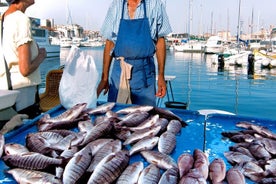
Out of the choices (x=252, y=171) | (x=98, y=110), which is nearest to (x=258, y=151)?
(x=252, y=171)

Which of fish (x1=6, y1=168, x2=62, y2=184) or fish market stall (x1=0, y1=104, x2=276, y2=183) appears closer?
fish (x1=6, y1=168, x2=62, y2=184)

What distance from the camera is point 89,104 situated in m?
3.12

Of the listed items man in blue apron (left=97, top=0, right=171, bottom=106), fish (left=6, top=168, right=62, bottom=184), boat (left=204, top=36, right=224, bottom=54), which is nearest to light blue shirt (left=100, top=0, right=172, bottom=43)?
man in blue apron (left=97, top=0, right=171, bottom=106)

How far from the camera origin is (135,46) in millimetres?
3633

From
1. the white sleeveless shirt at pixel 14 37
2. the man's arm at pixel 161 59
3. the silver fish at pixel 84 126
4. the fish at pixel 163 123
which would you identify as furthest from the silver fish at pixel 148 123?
the white sleeveless shirt at pixel 14 37

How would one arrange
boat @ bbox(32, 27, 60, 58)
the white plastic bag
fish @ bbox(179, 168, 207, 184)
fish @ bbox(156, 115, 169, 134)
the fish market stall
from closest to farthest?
fish @ bbox(179, 168, 207, 184) → the fish market stall → fish @ bbox(156, 115, 169, 134) → the white plastic bag → boat @ bbox(32, 27, 60, 58)

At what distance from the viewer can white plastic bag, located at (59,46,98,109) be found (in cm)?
311

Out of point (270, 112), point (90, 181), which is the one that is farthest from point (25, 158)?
point (270, 112)

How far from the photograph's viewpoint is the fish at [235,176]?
4.82 feet

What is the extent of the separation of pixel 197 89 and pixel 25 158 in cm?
1940

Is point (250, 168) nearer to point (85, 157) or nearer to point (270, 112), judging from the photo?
point (85, 157)

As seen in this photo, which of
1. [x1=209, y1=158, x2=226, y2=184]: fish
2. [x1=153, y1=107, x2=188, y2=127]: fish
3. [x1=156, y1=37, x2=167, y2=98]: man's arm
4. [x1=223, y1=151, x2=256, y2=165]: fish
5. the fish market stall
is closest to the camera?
[x1=209, y1=158, x2=226, y2=184]: fish

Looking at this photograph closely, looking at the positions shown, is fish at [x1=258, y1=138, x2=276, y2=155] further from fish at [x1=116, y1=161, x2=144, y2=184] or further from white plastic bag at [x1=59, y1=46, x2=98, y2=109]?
white plastic bag at [x1=59, y1=46, x2=98, y2=109]

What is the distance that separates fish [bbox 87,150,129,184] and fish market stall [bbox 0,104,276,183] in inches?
4.5
